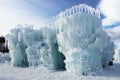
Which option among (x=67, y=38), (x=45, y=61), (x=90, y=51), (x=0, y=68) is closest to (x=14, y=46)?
(x=0, y=68)

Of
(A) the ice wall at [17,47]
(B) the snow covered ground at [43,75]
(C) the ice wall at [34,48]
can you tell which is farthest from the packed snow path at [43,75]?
(A) the ice wall at [17,47]

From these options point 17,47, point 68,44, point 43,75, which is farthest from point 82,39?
point 17,47

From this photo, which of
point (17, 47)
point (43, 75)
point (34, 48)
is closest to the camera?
point (43, 75)

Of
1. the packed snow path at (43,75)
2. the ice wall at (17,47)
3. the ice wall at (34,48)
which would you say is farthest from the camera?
the ice wall at (17,47)

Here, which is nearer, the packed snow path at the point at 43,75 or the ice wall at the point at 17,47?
the packed snow path at the point at 43,75

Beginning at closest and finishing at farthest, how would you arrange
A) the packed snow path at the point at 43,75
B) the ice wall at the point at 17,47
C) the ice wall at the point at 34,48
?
the packed snow path at the point at 43,75
the ice wall at the point at 34,48
the ice wall at the point at 17,47

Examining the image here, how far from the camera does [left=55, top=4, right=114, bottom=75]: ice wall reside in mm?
18766

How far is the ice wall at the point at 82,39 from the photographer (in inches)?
739

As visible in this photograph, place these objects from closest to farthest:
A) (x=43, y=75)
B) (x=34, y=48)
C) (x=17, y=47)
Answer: (x=43, y=75) < (x=34, y=48) < (x=17, y=47)

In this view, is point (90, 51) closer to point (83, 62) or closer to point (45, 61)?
point (83, 62)

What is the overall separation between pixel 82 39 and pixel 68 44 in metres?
1.28

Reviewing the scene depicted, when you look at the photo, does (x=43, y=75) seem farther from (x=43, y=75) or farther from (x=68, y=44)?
(x=68, y=44)

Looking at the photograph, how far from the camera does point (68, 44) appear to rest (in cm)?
1986

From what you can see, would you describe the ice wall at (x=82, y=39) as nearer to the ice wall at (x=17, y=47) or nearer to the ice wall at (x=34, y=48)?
the ice wall at (x=34, y=48)
